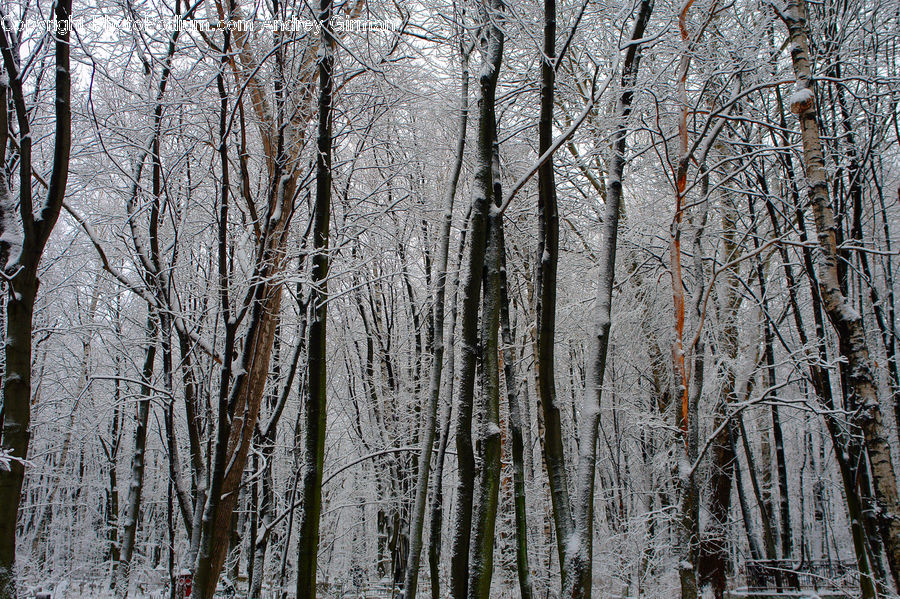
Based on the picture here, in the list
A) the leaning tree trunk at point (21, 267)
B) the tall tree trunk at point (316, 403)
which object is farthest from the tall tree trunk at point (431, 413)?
the leaning tree trunk at point (21, 267)

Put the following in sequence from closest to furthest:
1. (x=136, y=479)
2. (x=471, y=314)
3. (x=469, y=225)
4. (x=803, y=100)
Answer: (x=471, y=314)
(x=803, y=100)
(x=469, y=225)
(x=136, y=479)

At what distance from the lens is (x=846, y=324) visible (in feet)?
11.6

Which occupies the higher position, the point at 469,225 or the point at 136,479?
the point at 469,225

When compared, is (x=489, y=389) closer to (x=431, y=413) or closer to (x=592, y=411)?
(x=592, y=411)

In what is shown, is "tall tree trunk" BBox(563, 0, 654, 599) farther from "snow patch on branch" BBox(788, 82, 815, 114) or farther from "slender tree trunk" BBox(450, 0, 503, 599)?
"snow patch on branch" BBox(788, 82, 815, 114)

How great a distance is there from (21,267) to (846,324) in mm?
5238

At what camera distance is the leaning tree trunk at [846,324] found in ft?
10.6

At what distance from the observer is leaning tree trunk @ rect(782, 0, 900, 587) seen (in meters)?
3.22

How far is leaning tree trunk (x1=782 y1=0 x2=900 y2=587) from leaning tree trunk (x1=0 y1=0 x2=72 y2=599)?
16.3ft

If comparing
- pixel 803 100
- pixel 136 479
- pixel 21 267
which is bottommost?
pixel 136 479

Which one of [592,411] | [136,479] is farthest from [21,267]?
[136,479]

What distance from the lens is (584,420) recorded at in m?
2.93

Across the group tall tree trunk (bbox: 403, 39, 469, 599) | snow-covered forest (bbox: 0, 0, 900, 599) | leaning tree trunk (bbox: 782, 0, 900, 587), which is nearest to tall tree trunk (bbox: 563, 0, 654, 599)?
snow-covered forest (bbox: 0, 0, 900, 599)

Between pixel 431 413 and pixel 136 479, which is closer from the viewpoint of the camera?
pixel 431 413
